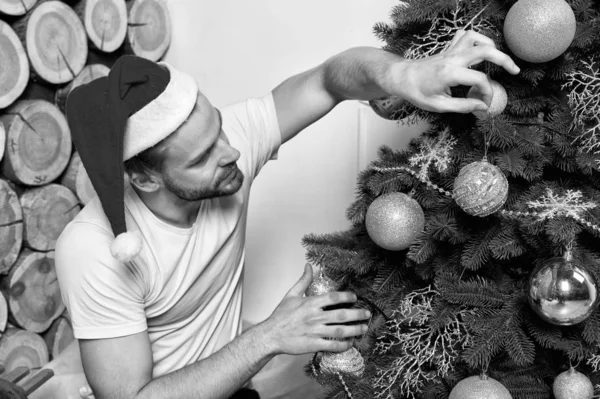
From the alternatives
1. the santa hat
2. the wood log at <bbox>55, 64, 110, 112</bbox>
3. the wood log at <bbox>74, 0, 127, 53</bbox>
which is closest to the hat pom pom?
the santa hat

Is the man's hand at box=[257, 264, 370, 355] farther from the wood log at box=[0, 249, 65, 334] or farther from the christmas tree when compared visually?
the wood log at box=[0, 249, 65, 334]

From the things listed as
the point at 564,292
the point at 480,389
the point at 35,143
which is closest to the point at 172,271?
the point at 480,389

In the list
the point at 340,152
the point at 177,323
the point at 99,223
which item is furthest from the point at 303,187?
the point at 99,223

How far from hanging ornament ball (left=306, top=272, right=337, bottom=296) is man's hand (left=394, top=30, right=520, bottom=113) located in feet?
1.21

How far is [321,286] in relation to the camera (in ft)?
3.65

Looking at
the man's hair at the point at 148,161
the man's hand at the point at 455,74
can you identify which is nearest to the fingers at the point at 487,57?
the man's hand at the point at 455,74

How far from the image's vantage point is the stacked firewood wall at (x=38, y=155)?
5.64 ft

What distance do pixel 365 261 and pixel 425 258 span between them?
0.54 feet

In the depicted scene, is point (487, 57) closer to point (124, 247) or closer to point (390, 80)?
point (390, 80)

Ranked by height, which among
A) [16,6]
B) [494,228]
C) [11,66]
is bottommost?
[494,228]

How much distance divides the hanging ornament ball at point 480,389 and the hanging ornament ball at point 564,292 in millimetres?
144

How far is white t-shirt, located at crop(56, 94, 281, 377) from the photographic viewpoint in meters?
1.09

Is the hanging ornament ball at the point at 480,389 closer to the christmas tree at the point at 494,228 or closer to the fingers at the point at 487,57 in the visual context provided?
the christmas tree at the point at 494,228

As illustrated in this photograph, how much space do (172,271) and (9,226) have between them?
803mm
